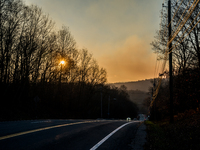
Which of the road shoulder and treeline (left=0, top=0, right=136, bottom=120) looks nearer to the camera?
the road shoulder

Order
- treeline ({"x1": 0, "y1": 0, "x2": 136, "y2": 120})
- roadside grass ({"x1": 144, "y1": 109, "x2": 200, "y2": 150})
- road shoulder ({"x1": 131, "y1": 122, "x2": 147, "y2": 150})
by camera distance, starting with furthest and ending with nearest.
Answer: treeline ({"x1": 0, "y1": 0, "x2": 136, "y2": 120})
road shoulder ({"x1": 131, "y1": 122, "x2": 147, "y2": 150})
roadside grass ({"x1": 144, "y1": 109, "x2": 200, "y2": 150})

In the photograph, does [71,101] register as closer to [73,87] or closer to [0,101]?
[73,87]

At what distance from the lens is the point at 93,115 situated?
56.9 meters

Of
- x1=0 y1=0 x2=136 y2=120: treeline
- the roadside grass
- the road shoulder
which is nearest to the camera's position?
the roadside grass

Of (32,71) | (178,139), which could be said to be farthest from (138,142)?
(32,71)

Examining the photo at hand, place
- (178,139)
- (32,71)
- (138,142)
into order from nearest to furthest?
(138,142)
(178,139)
(32,71)

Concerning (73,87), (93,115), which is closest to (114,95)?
(93,115)

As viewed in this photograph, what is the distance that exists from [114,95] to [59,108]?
58642 millimetres

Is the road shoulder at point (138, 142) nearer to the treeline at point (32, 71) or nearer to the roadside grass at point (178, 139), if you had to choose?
the roadside grass at point (178, 139)

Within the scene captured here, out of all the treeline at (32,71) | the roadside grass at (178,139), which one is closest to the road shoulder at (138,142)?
the roadside grass at (178,139)

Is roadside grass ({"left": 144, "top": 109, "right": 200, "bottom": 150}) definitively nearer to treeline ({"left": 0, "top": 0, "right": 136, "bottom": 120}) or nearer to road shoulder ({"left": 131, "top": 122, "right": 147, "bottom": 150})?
road shoulder ({"left": 131, "top": 122, "right": 147, "bottom": 150})

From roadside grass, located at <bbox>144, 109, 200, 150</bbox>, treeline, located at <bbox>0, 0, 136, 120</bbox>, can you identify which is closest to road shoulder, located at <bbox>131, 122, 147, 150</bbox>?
roadside grass, located at <bbox>144, 109, 200, 150</bbox>

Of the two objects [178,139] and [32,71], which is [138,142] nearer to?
[178,139]

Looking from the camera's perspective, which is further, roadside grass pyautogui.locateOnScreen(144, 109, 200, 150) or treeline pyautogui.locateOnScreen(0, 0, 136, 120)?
treeline pyautogui.locateOnScreen(0, 0, 136, 120)
